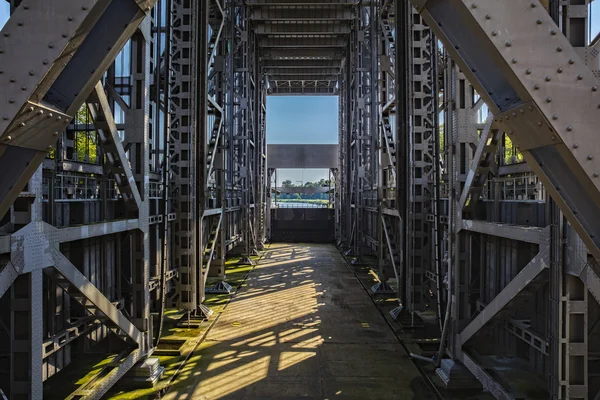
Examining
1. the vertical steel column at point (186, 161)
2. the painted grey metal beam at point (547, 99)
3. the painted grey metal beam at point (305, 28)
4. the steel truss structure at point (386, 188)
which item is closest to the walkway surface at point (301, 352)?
the steel truss structure at point (386, 188)

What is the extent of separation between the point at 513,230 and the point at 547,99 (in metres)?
4.37

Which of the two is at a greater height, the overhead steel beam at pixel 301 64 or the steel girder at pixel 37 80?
the overhead steel beam at pixel 301 64

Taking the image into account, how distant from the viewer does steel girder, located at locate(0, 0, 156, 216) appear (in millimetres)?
2514

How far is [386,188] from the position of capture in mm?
15328

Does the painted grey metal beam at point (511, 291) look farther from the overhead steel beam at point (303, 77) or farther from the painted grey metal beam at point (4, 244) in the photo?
the overhead steel beam at point (303, 77)

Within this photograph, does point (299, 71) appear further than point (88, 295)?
Yes

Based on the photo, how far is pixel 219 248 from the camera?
54.1 feet

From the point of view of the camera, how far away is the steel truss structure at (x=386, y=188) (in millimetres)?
2596

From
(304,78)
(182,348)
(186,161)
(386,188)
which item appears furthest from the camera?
(304,78)

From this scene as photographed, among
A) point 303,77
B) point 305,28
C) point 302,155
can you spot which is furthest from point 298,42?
point 302,155

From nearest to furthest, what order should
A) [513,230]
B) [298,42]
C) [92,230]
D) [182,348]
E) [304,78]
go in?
[513,230], [92,230], [182,348], [298,42], [304,78]

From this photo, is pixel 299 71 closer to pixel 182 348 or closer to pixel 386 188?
pixel 386 188

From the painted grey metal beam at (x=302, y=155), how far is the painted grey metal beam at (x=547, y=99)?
35.3m

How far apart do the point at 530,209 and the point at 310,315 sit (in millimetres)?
7505
